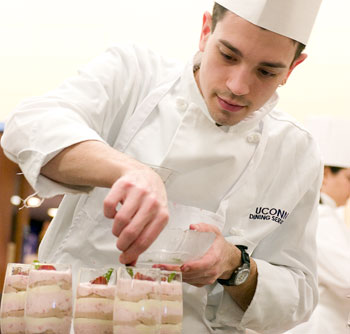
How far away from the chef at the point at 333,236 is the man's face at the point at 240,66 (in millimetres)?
2329

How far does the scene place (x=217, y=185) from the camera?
1.80m

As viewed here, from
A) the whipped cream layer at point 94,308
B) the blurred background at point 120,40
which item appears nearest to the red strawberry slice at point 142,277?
the whipped cream layer at point 94,308

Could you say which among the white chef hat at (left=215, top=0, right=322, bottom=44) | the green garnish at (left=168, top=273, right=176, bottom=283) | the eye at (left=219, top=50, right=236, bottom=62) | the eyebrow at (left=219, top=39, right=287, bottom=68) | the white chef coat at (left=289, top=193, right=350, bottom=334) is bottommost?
the white chef coat at (left=289, top=193, right=350, bottom=334)

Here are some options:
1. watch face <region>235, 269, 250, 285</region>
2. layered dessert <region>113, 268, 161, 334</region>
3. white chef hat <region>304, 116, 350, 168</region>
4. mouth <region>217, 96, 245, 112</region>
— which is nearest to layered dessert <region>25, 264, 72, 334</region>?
layered dessert <region>113, 268, 161, 334</region>

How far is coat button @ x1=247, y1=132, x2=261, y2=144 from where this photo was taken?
182cm

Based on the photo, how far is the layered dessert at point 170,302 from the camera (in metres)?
1.25

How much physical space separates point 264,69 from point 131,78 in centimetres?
37

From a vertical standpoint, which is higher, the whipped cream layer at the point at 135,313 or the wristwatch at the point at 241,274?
the whipped cream layer at the point at 135,313

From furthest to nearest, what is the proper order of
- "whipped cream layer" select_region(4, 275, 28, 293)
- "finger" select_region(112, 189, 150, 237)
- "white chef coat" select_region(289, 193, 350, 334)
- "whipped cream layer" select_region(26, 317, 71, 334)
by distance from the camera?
"white chef coat" select_region(289, 193, 350, 334), "whipped cream layer" select_region(4, 275, 28, 293), "whipped cream layer" select_region(26, 317, 71, 334), "finger" select_region(112, 189, 150, 237)

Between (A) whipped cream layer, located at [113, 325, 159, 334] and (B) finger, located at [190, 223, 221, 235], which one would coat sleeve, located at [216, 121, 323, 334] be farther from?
(A) whipped cream layer, located at [113, 325, 159, 334]

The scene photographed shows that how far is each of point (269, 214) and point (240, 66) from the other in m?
0.47

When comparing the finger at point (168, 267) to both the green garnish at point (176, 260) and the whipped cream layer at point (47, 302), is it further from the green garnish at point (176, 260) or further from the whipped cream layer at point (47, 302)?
the whipped cream layer at point (47, 302)

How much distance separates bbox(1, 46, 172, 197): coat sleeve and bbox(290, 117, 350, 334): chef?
7.55ft

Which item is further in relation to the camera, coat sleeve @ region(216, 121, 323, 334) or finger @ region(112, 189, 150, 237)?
coat sleeve @ region(216, 121, 323, 334)
